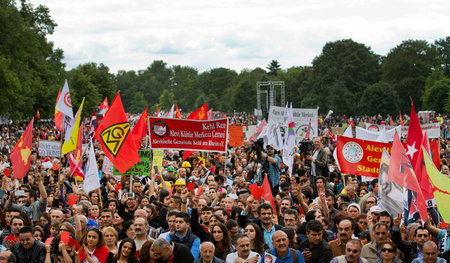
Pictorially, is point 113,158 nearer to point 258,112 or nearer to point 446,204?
point 446,204

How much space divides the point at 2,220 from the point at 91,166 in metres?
2.20

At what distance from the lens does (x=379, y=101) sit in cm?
7844

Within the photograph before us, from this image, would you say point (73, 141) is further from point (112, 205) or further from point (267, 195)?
point (267, 195)

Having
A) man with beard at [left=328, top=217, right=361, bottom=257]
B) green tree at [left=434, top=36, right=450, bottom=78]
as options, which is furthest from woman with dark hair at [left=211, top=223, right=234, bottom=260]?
green tree at [left=434, top=36, right=450, bottom=78]

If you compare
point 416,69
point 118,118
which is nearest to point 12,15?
point 118,118

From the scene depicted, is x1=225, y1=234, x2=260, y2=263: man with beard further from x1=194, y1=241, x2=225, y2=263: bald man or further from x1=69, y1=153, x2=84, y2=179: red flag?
x1=69, y1=153, x2=84, y2=179: red flag

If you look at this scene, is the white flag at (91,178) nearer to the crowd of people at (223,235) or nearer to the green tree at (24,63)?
the crowd of people at (223,235)

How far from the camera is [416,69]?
89250mm

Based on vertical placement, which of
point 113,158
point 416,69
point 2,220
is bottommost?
point 2,220

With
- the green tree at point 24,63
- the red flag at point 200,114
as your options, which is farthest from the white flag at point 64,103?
the green tree at point 24,63

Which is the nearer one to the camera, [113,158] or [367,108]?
[113,158]

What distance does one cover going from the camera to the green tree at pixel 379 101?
3081 inches

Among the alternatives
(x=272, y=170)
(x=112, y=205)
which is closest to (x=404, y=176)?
(x=112, y=205)

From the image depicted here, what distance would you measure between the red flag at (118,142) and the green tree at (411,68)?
3101 inches
